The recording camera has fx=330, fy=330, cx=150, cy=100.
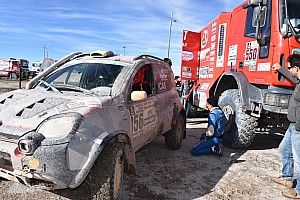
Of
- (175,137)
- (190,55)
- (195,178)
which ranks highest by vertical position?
(190,55)

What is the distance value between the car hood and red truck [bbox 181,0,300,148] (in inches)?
128

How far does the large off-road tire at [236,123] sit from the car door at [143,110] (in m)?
2.06

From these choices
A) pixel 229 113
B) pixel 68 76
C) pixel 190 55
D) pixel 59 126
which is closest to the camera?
pixel 59 126

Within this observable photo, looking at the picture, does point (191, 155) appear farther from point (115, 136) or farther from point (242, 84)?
point (115, 136)

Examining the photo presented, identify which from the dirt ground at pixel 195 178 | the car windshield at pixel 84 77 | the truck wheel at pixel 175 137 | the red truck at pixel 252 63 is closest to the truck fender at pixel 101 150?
the dirt ground at pixel 195 178

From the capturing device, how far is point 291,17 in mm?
5621

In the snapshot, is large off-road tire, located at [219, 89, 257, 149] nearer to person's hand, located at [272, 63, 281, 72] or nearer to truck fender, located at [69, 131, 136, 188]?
person's hand, located at [272, 63, 281, 72]

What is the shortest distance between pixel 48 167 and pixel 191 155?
386 cm

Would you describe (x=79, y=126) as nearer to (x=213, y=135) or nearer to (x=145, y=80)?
(x=145, y=80)

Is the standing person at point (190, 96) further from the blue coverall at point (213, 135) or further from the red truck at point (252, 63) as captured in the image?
the blue coverall at point (213, 135)

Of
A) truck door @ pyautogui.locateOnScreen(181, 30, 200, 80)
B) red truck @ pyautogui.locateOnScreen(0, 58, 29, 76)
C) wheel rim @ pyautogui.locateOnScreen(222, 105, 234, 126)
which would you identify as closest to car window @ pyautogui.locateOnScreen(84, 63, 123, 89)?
wheel rim @ pyautogui.locateOnScreen(222, 105, 234, 126)

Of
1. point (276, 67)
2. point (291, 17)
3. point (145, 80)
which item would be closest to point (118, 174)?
point (145, 80)

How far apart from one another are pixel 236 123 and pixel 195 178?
6.53 ft

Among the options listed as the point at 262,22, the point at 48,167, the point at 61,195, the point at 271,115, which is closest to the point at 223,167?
the point at 271,115
